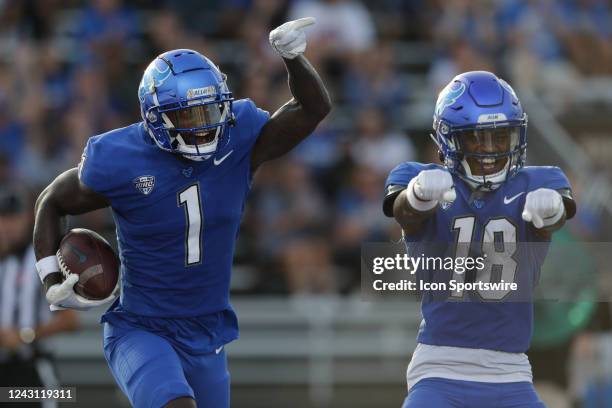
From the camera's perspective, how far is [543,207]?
4.86m

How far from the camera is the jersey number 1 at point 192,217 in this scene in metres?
5.50

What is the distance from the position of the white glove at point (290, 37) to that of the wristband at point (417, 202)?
0.90 m

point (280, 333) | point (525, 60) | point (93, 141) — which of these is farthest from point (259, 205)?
point (93, 141)

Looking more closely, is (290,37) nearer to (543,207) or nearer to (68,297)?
(543,207)

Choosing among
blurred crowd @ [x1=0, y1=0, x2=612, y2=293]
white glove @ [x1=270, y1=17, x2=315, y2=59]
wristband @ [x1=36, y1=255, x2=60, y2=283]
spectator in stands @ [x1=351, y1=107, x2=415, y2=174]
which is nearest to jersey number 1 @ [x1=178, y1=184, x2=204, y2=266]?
wristband @ [x1=36, y1=255, x2=60, y2=283]

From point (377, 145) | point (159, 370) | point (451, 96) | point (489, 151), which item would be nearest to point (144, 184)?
point (159, 370)

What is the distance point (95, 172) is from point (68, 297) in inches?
22.4

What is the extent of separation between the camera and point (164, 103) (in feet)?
17.8

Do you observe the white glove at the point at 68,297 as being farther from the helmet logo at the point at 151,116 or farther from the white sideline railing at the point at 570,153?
the white sideline railing at the point at 570,153

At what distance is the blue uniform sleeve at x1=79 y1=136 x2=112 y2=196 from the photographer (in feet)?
17.9

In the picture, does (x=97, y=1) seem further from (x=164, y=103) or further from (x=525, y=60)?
(x=164, y=103)

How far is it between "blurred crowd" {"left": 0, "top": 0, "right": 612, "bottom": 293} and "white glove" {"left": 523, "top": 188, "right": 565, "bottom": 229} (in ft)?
16.3

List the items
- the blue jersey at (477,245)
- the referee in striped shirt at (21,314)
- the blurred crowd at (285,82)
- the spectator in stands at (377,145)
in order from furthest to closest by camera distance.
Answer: the spectator in stands at (377,145)
the blurred crowd at (285,82)
the referee in striped shirt at (21,314)
the blue jersey at (477,245)

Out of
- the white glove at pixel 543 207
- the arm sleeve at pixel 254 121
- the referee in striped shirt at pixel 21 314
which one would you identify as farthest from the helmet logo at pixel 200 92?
the referee in striped shirt at pixel 21 314
